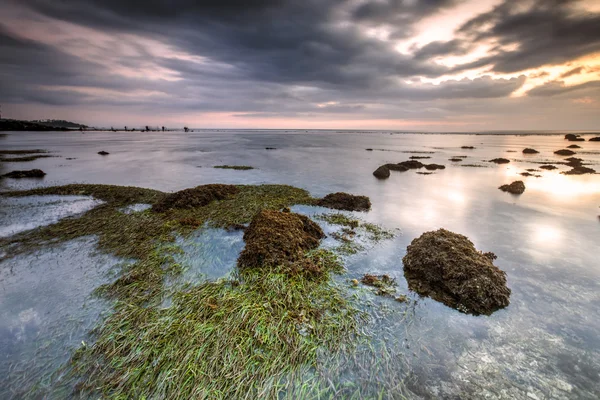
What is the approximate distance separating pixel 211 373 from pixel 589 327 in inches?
301

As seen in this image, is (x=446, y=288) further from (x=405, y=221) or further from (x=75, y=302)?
(x=75, y=302)

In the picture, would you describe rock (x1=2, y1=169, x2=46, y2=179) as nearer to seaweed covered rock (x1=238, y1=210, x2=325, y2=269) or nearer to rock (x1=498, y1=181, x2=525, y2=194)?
seaweed covered rock (x1=238, y1=210, x2=325, y2=269)

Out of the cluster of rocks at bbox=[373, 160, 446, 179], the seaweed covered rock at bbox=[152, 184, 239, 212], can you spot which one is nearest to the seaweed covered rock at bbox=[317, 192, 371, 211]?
the seaweed covered rock at bbox=[152, 184, 239, 212]

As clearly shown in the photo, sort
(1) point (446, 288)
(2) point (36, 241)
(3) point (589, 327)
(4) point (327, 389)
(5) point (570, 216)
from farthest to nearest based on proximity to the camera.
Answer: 1. (5) point (570, 216)
2. (2) point (36, 241)
3. (1) point (446, 288)
4. (3) point (589, 327)
5. (4) point (327, 389)

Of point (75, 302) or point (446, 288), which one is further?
point (446, 288)

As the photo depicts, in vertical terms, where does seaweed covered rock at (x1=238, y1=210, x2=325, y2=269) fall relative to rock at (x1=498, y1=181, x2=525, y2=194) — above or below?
above

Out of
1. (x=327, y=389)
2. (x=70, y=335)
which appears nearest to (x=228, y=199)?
(x=70, y=335)

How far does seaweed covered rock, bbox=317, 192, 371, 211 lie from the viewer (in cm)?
1277

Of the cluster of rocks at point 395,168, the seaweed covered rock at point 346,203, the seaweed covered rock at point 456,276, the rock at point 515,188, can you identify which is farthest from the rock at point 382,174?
the seaweed covered rock at point 456,276

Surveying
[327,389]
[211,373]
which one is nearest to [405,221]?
[327,389]

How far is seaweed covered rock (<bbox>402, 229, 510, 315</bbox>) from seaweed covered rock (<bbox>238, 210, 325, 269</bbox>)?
317cm

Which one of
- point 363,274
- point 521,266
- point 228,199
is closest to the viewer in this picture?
point 363,274

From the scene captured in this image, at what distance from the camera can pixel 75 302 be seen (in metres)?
5.51

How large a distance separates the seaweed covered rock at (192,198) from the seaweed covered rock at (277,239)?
5154 millimetres
